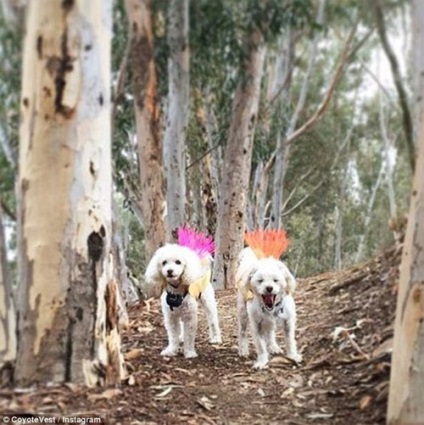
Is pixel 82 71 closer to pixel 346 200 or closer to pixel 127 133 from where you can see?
Answer: pixel 127 133

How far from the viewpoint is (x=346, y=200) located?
914cm

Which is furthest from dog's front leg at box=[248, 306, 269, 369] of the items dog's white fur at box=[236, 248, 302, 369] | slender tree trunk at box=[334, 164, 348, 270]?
slender tree trunk at box=[334, 164, 348, 270]

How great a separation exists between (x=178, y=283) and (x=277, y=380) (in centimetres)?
113

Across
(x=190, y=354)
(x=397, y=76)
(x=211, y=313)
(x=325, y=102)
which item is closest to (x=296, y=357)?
(x=190, y=354)

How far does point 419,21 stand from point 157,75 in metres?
1.41

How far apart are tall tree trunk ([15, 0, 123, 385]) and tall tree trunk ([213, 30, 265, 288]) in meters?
1.23

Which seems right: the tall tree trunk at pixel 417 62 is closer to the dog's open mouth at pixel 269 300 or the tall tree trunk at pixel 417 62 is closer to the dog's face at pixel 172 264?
the dog's open mouth at pixel 269 300

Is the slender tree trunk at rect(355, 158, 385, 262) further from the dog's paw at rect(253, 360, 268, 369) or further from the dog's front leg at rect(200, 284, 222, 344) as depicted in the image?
the dog's paw at rect(253, 360, 268, 369)

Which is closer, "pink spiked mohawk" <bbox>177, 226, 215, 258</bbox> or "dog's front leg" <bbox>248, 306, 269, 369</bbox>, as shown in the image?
"dog's front leg" <bbox>248, 306, 269, 369</bbox>

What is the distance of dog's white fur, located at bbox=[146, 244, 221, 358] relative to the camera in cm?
493

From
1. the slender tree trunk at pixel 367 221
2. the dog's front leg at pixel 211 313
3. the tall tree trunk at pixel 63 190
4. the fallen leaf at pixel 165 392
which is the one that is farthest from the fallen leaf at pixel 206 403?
the slender tree trunk at pixel 367 221

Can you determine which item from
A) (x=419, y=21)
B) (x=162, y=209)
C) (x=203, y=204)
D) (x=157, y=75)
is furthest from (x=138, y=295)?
Result: (x=419, y=21)

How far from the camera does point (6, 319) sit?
344cm

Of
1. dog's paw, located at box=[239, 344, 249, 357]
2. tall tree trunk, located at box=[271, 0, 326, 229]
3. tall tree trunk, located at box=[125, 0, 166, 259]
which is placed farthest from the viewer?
tall tree trunk, located at box=[271, 0, 326, 229]
